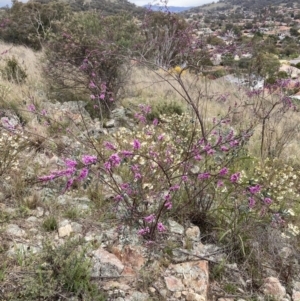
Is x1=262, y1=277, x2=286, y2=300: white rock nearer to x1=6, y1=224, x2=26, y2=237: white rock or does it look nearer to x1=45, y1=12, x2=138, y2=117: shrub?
x1=6, y1=224, x2=26, y2=237: white rock

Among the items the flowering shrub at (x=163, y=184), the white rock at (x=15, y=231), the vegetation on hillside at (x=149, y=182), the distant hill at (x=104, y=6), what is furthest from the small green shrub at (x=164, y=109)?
the distant hill at (x=104, y=6)

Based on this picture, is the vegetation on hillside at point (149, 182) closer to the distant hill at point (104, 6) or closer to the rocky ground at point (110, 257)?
the rocky ground at point (110, 257)

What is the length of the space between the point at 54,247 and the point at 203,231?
118cm

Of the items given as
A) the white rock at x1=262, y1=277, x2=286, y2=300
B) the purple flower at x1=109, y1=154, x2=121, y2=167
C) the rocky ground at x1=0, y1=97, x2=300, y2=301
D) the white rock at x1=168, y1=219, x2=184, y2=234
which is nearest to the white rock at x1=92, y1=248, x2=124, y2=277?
the rocky ground at x1=0, y1=97, x2=300, y2=301

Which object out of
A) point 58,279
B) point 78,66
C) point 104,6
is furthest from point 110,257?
point 104,6

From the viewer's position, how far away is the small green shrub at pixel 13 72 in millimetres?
5402

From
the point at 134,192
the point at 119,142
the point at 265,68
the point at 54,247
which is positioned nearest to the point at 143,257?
the point at 134,192

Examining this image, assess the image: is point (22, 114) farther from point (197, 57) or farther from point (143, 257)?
point (143, 257)

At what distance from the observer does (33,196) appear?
2576mm

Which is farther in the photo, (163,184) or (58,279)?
(163,184)

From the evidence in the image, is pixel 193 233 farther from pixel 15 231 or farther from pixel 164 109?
pixel 164 109

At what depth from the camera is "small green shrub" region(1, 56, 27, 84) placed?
5.40 metres

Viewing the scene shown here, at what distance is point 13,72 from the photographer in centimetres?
557

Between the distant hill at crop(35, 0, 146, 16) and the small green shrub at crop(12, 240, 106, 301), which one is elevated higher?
the distant hill at crop(35, 0, 146, 16)
